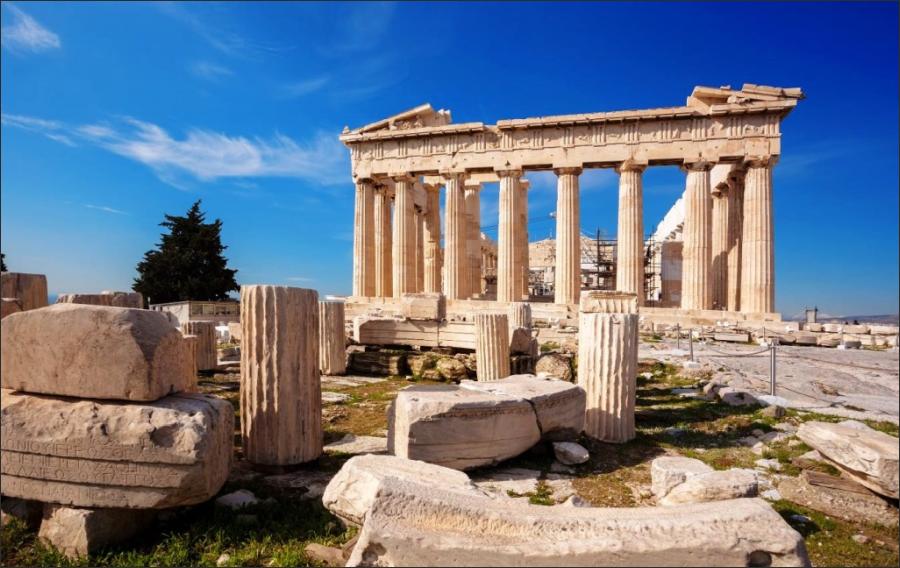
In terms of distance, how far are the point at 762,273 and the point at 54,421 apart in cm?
2155

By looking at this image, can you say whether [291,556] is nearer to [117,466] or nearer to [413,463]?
[413,463]

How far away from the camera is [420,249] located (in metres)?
26.2

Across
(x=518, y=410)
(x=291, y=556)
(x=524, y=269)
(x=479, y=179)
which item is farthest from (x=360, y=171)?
(x=291, y=556)

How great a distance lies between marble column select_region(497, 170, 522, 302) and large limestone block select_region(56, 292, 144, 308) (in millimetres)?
15788

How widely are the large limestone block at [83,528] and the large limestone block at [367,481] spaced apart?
4.94 ft

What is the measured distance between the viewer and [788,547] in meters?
2.45

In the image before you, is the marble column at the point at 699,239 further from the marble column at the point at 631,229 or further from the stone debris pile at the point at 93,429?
the stone debris pile at the point at 93,429

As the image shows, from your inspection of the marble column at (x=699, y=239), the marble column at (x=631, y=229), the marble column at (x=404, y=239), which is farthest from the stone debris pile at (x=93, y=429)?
the marble column at (x=699, y=239)

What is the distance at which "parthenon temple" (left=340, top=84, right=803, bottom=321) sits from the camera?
18078 mm

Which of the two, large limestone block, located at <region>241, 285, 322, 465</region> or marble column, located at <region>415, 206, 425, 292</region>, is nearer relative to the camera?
large limestone block, located at <region>241, 285, 322, 465</region>

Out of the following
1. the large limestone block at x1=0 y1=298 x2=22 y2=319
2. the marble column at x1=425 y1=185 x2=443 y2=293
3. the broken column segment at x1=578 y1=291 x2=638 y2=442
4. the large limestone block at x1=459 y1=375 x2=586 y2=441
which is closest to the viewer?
the large limestone block at x1=0 y1=298 x2=22 y2=319

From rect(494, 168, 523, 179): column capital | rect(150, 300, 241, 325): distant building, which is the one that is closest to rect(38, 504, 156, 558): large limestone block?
rect(150, 300, 241, 325): distant building

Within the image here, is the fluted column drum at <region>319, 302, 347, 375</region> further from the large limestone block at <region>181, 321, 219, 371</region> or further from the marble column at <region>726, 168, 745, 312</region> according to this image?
the marble column at <region>726, 168, 745, 312</region>

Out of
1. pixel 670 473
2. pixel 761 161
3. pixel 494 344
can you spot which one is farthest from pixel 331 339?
pixel 761 161
